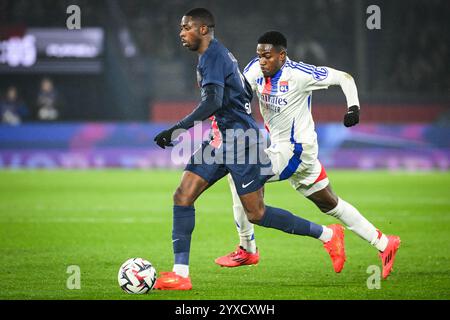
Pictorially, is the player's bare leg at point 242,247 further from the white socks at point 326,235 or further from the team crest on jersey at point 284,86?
the team crest on jersey at point 284,86

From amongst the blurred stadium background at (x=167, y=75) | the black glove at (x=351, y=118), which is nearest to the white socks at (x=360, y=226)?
the black glove at (x=351, y=118)

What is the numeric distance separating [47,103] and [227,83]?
15.6 metres

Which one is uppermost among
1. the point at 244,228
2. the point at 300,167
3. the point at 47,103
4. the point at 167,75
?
the point at 167,75

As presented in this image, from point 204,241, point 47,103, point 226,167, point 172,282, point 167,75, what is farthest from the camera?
point 167,75

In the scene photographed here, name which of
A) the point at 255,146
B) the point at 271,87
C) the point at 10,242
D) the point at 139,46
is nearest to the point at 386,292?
the point at 255,146

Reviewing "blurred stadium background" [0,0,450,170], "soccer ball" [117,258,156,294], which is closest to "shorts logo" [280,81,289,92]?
"soccer ball" [117,258,156,294]

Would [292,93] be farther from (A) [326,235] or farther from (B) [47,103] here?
(B) [47,103]

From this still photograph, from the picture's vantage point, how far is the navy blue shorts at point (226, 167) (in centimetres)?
691

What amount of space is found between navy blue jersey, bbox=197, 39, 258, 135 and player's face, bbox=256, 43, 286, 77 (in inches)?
17.1

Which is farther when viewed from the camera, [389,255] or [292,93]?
[292,93]

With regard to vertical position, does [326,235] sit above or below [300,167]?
below

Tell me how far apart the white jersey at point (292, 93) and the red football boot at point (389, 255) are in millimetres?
1132

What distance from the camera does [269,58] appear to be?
7.55 meters

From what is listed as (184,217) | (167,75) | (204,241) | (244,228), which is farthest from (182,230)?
(167,75)
